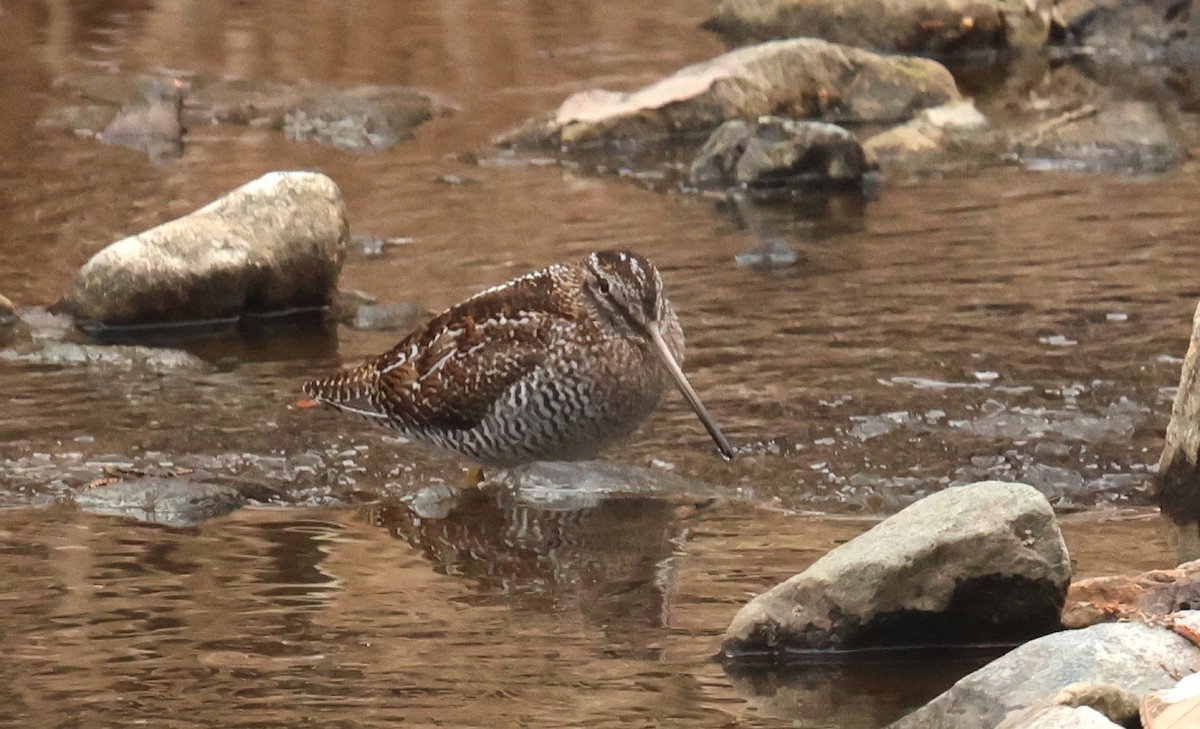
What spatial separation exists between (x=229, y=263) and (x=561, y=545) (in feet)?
11.3

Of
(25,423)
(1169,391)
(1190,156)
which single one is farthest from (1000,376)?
(1190,156)

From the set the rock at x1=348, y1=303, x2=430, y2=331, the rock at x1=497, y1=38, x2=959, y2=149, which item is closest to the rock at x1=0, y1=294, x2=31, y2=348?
the rock at x1=348, y1=303, x2=430, y2=331

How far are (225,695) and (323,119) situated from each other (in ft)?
31.8

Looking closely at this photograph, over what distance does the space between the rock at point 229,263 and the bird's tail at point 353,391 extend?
74.9 inches

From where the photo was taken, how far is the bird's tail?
7.19m

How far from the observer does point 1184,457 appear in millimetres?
6250

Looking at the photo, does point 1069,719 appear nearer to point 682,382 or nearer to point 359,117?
point 682,382

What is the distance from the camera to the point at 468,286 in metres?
9.66

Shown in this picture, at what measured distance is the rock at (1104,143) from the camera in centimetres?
1227

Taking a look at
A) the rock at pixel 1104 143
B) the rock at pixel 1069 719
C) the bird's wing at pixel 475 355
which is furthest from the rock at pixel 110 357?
the rock at pixel 1104 143

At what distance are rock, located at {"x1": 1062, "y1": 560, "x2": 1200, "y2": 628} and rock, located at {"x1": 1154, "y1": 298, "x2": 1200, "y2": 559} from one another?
42.8 inches

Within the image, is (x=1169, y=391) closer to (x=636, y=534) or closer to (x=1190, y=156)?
(x=636, y=534)

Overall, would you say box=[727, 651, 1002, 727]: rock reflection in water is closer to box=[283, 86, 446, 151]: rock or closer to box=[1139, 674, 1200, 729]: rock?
box=[1139, 674, 1200, 729]: rock

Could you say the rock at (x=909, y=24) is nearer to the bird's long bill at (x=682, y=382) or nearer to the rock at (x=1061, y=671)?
the bird's long bill at (x=682, y=382)
